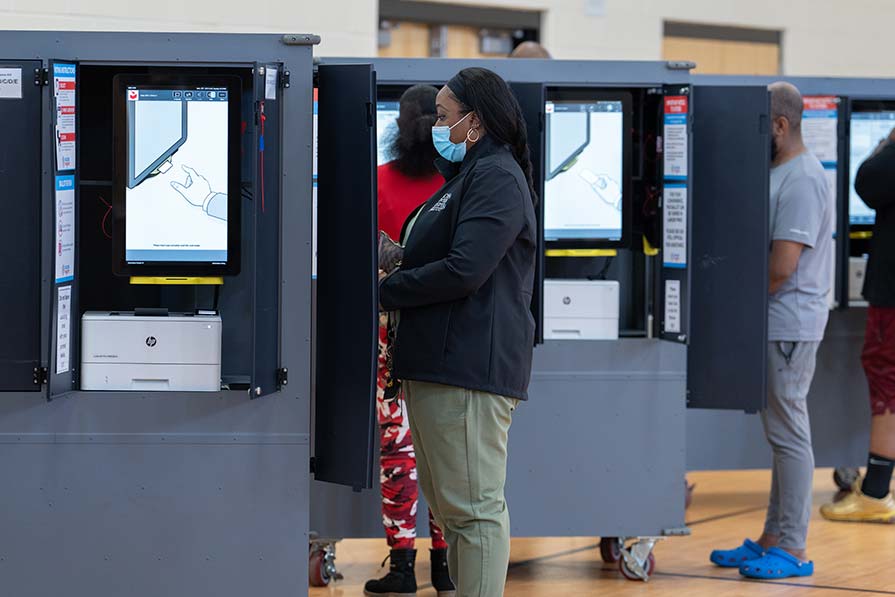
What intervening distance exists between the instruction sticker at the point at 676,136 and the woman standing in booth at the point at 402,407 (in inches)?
28.9

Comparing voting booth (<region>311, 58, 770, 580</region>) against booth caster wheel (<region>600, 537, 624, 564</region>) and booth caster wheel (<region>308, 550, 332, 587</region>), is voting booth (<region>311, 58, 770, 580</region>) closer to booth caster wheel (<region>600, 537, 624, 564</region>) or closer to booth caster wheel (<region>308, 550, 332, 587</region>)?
booth caster wheel (<region>308, 550, 332, 587</region>)

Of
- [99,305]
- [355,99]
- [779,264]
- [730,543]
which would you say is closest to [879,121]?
[779,264]

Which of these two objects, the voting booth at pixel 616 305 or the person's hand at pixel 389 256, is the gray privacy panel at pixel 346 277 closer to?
the person's hand at pixel 389 256

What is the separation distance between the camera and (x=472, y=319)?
2.74 m

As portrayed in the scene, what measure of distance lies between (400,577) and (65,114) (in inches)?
67.3

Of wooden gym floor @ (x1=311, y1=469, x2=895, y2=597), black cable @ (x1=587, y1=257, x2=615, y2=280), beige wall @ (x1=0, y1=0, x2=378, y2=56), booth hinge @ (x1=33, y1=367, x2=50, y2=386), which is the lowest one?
wooden gym floor @ (x1=311, y1=469, x2=895, y2=597)

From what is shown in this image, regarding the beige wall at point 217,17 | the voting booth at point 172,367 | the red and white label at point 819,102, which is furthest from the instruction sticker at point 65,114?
the red and white label at point 819,102

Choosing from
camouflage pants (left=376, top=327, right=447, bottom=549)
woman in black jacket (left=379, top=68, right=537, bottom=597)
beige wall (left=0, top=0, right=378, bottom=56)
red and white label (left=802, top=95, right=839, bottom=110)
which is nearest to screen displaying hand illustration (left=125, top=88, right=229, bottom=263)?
woman in black jacket (left=379, top=68, right=537, bottom=597)

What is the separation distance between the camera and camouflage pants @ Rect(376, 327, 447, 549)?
12.0 feet

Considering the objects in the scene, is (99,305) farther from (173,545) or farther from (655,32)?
(655,32)

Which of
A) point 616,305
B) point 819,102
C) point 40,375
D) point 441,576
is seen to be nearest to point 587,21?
point 819,102

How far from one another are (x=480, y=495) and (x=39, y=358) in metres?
1.07

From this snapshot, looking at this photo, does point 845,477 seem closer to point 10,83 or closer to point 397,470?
point 397,470

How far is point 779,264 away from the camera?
156 inches
